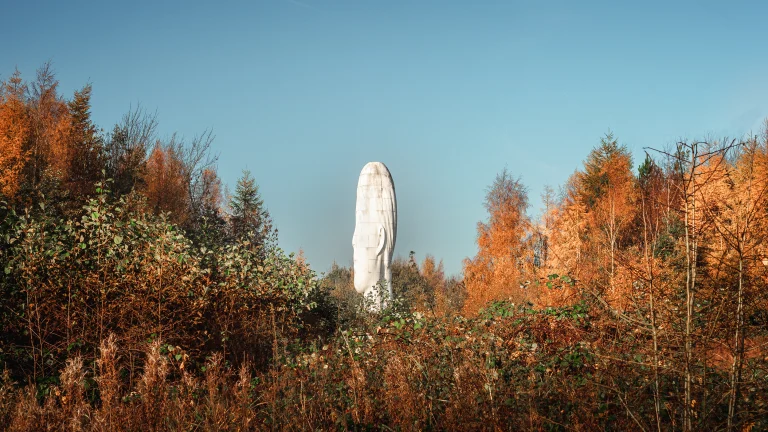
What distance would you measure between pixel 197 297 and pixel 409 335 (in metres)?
2.71

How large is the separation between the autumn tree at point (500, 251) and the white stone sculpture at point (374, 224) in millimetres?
2689

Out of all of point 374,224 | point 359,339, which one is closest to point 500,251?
point 374,224

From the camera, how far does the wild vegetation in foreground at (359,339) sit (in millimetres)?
3715

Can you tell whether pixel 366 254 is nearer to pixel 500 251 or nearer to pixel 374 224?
pixel 374 224

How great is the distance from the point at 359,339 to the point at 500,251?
14.7 meters

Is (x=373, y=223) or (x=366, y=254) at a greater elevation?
(x=373, y=223)

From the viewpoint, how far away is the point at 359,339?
7980 millimetres

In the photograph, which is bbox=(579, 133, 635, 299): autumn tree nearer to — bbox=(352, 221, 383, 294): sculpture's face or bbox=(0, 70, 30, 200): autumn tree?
bbox=(352, 221, 383, 294): sculpture's face

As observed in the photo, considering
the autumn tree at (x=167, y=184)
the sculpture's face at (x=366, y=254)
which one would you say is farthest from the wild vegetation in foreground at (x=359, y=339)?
the autumn tree at (x=167, y=184)

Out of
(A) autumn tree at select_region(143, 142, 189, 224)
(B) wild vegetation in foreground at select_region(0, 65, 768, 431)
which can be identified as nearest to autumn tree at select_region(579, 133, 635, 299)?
(B) wild vegetation in foreground at select_region(0, 65, 768, 431)

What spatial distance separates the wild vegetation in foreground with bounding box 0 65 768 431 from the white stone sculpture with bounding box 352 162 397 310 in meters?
1.05

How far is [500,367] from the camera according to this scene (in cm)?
631

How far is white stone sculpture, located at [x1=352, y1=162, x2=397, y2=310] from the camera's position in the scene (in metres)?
14.3

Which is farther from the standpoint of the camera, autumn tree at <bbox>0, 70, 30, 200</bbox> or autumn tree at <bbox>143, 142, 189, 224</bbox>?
autumn tree at <bbox>143, 142, 189, 224</bbox>
